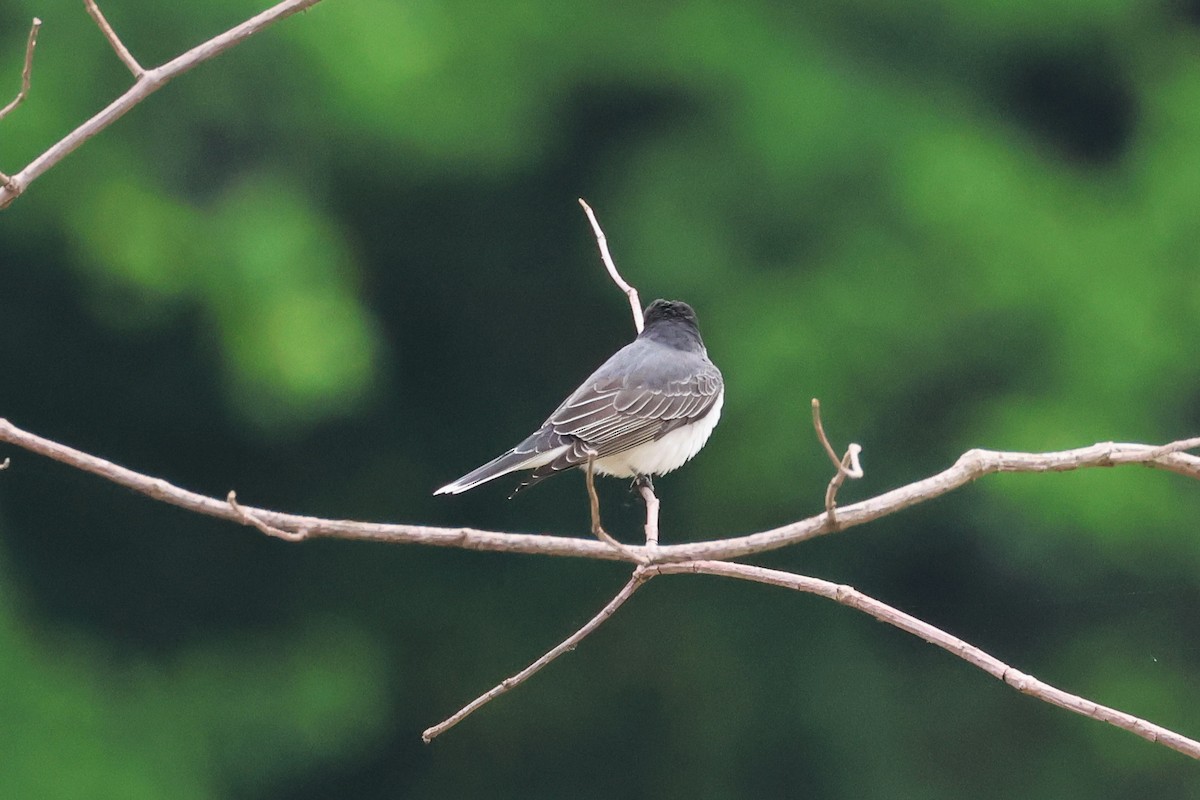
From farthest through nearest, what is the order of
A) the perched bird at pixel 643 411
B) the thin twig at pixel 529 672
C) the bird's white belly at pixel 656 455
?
the bird's white belly at pixel 656 455, the perched bird at pixel 643 411, the thin twig at pixel 529 672

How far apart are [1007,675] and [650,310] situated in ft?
10.1

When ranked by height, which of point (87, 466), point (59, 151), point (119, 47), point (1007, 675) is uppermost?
point (119, 47)

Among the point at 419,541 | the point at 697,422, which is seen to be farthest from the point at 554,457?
the point at 419,541

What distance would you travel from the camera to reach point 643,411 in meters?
4.74

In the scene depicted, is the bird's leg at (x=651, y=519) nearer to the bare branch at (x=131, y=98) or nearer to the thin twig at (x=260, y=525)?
the thin twig at (x=260, y=525)

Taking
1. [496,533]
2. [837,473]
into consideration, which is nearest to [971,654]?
[837,473]

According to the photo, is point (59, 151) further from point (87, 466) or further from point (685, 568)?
point (685, 568)

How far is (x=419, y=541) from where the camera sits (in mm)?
1833

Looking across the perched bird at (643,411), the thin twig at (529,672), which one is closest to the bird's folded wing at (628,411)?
the perched bird at (643,411)

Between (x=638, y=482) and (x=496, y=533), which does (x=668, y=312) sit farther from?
(x=496, y=533)

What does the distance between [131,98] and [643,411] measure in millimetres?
2749

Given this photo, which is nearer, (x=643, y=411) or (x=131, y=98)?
(x=131, y=98)

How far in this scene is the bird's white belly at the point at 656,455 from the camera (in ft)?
15.5

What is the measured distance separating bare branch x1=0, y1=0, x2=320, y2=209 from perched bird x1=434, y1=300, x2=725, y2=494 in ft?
7.09
